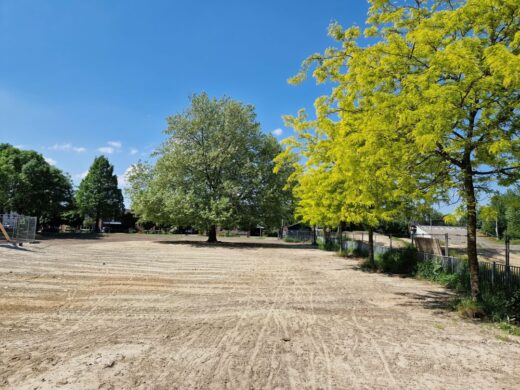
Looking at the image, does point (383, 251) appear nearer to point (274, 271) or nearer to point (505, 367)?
point (274, 271)

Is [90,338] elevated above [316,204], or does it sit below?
below

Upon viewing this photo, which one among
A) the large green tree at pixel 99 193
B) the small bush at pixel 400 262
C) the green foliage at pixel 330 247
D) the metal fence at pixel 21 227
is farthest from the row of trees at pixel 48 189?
the small bush at pixel 400 262

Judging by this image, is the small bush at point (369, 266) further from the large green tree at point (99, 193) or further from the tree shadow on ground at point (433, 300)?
the large green tree at point (99, 193)

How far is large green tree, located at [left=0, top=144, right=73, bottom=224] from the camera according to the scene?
4588 centimetres

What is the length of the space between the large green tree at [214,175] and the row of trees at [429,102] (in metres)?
22.8

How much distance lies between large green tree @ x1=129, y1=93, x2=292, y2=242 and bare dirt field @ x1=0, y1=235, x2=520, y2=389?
21.2 m

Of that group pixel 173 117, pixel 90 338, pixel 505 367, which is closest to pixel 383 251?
pixel 505 367

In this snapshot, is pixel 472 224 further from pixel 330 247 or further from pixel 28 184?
pixel 28 184

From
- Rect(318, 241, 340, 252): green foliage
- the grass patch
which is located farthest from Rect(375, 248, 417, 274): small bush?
Rect(318, 241, 340, 252): green foliage

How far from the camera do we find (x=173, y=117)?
36.0 m

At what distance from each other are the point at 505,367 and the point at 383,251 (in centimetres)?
1498

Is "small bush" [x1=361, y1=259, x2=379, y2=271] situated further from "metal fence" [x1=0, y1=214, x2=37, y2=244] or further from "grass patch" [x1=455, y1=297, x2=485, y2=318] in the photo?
"metal fence" [x1=0, y1=214, x2=37, y2=244]

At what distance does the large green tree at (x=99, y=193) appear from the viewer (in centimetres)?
6719

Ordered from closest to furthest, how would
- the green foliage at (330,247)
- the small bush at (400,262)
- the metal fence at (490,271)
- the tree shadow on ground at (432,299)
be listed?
the tree shadow on ground at (432,299), the metal fence at (490,271), the small bush at (400,262), the green foliage at (330,247)
